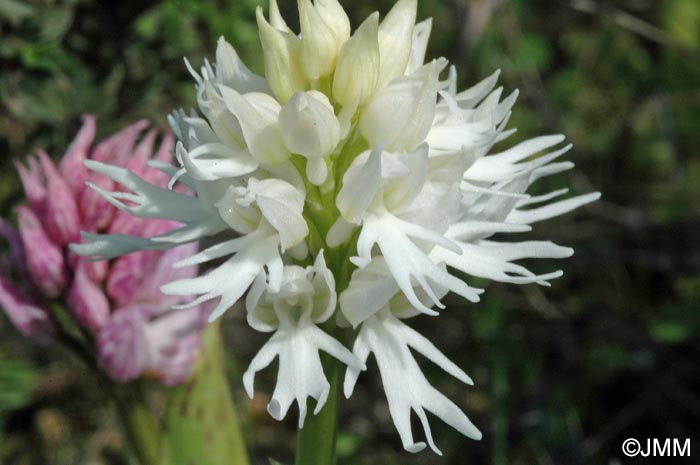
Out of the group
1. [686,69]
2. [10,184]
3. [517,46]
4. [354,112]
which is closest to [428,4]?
[517,46]

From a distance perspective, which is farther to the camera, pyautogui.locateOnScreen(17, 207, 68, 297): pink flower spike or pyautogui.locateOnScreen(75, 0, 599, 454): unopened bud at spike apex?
pyautogui.locateOnScreen(17, 207, 68, 297): pink flower spike

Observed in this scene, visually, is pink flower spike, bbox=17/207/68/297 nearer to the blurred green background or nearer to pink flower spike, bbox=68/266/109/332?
pink flower spike, bbox=68/266/109/332

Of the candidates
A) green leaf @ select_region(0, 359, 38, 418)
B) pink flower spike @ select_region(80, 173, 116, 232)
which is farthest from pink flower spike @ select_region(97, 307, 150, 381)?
green leaf @ select_region(0, 359, 38, 418)

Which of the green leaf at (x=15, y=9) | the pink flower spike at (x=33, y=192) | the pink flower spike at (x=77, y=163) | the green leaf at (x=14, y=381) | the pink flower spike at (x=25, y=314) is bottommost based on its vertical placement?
the green leaf at (x=14, y=381)

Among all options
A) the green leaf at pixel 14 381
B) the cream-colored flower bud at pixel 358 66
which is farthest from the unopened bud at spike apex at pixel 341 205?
the green leaf at pixel 14 381

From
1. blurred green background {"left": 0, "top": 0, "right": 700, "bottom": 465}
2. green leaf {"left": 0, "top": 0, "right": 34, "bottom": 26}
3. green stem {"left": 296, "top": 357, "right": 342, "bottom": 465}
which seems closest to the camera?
green stem {"left": 296, "top": 357, "right": 342, "bottom": 465}

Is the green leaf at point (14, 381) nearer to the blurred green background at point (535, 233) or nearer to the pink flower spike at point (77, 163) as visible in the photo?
the blurred green background at point (535, 233)

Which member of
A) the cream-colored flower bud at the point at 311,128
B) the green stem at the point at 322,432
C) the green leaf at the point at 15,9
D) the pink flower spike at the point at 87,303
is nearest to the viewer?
the cream-colored flower bud at the point at 311,128

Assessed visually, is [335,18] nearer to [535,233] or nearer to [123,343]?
[123,343]
